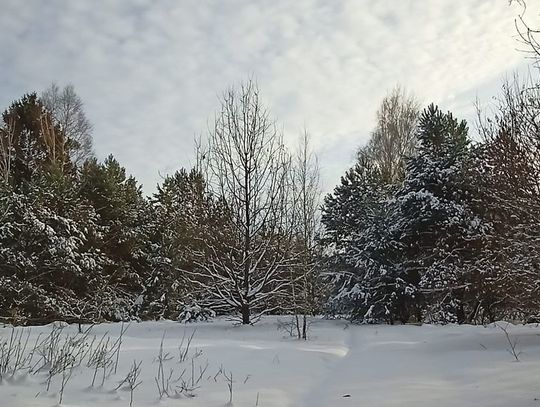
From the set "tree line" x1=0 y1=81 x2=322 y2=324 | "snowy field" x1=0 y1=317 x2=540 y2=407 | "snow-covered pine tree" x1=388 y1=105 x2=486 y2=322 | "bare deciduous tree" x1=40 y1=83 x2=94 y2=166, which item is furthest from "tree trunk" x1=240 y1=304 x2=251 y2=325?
"bare deciduous tree" x1=40 y1=83 x2=94 y2=166

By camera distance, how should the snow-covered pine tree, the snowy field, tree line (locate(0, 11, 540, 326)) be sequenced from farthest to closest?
the snow-covered pine tree, tree line (locate(0, 11, 540, 326)), the snowy field

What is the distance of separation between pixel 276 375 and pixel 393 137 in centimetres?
2055

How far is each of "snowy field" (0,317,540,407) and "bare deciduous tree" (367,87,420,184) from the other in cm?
1583

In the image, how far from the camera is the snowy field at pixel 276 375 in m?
4.59

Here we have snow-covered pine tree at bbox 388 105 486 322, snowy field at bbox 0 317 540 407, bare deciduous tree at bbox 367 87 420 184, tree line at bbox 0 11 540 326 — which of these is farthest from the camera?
bare deciduous tree at bbox 367 87 420 184

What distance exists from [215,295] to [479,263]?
7208 millimetres

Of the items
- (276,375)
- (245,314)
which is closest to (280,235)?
(245,314)

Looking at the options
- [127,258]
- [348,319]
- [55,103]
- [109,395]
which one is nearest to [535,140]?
[109,395]

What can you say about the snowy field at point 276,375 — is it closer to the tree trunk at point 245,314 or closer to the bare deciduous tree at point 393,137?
the tree trunk at point 245,314

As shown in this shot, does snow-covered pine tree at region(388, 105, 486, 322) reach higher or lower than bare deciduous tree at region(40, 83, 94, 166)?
lower

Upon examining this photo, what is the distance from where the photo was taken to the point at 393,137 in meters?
25.2

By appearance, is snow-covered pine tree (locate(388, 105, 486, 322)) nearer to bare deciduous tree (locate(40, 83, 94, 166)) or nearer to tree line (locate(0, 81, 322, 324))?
tree line (locate(0, 81, 322, 324))

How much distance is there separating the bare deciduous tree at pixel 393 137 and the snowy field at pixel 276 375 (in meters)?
15.8

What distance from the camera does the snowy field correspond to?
459 centimetres
